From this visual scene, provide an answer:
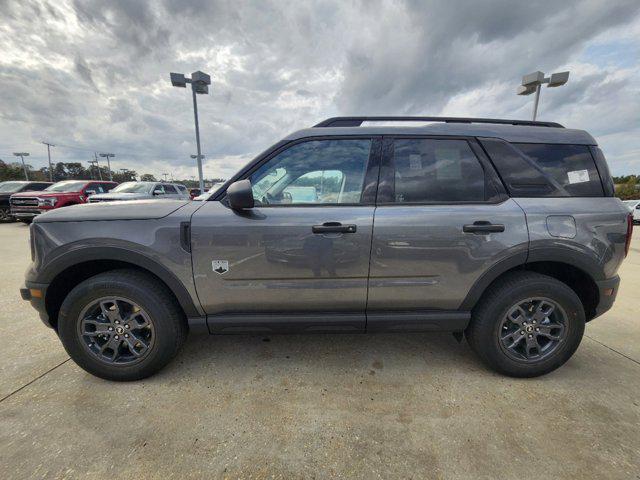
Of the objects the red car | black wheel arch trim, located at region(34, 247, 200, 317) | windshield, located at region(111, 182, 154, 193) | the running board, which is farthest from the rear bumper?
the red car

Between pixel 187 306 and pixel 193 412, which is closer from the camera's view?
pixel 193 412

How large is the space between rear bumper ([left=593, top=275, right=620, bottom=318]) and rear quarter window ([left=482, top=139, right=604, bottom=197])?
0.69 m

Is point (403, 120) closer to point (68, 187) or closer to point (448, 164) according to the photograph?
point (448, 164)

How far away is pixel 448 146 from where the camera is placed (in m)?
2.32

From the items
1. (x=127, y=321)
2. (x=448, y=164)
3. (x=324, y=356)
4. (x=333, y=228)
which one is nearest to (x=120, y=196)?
(x=127, y=321)

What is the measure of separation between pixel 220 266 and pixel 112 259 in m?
0.81

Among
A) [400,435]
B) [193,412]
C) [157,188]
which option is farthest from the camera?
[157,188]

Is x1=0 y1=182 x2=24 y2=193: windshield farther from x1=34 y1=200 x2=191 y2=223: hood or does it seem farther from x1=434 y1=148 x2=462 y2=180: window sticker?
x1=434 y1=148 x2=462 y2=180: window sticker

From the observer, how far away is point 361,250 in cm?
212

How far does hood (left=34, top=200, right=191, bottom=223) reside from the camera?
84.8 inches

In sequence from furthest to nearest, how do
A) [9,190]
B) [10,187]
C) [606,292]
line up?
1. [10,187]
2. [9,190]
3. [606,292]

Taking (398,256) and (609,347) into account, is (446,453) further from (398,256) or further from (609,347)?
(609,347)

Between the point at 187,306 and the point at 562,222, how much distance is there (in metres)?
2.92

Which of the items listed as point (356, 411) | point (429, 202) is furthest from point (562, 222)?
point (356, 411)
